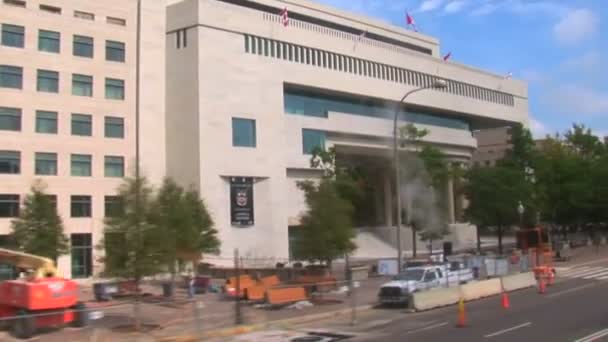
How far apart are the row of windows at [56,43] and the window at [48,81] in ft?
5.57

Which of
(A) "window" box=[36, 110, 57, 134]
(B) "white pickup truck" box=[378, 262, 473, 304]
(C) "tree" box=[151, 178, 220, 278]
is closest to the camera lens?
(B) "white pickup truck" box=[378, 262, 473, 304]

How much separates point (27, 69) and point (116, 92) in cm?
711

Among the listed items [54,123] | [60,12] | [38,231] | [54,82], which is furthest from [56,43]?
[38,231]

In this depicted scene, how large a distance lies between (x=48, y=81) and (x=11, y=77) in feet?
8.68

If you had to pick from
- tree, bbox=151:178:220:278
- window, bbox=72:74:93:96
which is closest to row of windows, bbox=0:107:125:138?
window, bbox=72:74:93:96

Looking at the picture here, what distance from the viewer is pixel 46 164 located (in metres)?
50.6

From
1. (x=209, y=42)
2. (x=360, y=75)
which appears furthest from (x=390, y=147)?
(x=209, y=42)

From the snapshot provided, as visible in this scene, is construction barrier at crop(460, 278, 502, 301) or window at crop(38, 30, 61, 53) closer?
construction barrier at crop(460, 278, 502, 301)

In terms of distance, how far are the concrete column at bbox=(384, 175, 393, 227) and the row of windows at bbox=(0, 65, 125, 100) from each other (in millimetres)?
39214

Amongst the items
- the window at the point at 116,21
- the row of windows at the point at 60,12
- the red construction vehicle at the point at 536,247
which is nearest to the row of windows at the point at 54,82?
the window at the point at 116,21

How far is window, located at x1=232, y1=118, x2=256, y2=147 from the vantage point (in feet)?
198

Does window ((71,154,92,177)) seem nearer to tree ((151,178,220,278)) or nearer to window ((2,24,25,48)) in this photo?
window ((2,24,25,48))

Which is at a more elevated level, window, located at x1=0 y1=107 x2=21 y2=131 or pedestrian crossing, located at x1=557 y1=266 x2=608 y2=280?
window, located at x1=0 y1=107 x2=21 y2=131

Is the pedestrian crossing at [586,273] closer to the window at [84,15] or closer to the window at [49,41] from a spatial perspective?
the window at [49,41]
